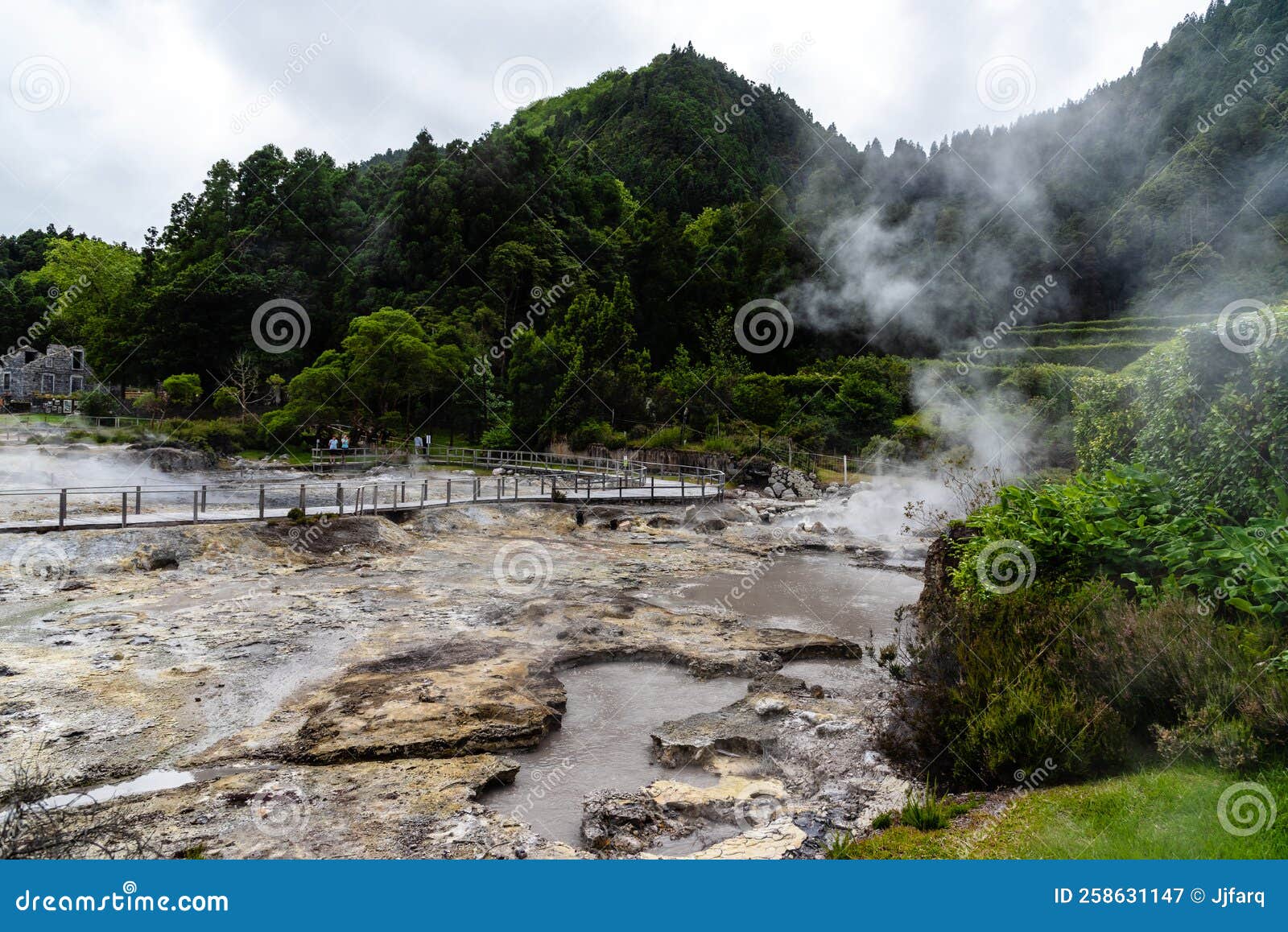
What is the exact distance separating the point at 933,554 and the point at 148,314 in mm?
68614

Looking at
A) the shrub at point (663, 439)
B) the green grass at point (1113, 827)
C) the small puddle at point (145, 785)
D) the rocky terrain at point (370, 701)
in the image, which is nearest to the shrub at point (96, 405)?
the shrub at point (663, 439)

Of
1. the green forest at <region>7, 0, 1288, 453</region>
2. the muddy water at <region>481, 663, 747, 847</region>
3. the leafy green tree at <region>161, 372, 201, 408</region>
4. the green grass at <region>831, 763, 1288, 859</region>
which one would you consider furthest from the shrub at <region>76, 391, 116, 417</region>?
the green grass at <region>831, 763, 1288, 859</region>

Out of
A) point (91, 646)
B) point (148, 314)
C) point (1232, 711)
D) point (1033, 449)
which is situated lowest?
point (91, 646)

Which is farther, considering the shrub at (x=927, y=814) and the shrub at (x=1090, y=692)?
the shrub at (x=927, y=814)

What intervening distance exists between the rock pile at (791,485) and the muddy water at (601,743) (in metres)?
23.0

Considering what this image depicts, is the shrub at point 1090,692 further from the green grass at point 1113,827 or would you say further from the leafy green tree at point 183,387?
the leafy green tree at point 183,387

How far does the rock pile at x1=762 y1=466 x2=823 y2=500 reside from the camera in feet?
108

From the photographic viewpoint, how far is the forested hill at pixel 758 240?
59.6 metres

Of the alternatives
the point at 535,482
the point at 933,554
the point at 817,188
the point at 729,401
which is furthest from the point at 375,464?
the point at 817,188

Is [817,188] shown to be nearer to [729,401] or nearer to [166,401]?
[729,401]

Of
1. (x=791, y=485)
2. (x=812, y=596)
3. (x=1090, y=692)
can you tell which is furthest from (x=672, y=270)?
(x=1090, y=692)

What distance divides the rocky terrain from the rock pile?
54.3 feet

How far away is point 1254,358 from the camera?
7.52m

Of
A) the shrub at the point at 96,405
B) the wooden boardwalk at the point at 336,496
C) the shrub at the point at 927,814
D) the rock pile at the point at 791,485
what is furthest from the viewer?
the shrub at the point at 96,405
